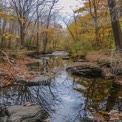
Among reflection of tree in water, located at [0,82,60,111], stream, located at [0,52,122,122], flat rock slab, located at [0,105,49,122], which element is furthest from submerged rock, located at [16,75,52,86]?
flat rock slab, located at [0,105,49,122]

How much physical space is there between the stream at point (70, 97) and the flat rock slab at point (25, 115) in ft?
1.34

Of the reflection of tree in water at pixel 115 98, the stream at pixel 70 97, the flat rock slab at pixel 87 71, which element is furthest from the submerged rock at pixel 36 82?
the flat rock slab at pixel 87 71

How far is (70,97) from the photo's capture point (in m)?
8.08

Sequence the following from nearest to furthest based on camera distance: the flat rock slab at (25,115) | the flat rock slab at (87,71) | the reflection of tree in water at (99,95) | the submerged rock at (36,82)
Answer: the flat rock slab at (25,115), the reflection of tree in water at (99,95), the submerged rock at (36,82), the flat rock slab at (87,71)

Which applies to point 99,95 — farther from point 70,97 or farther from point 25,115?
point 25,115

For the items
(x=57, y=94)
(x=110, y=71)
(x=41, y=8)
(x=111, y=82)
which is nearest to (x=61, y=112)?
(x=57, y=94)

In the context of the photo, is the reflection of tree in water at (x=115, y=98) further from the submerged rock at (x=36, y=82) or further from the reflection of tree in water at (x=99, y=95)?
the submerged rock at (x=36, y=82)

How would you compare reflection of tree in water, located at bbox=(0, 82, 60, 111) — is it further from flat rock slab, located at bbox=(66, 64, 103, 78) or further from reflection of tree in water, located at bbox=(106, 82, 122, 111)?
flat rock slab, located at bbox=(66, 64, 103, 78)

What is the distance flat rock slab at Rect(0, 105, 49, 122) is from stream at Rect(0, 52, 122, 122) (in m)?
0.41

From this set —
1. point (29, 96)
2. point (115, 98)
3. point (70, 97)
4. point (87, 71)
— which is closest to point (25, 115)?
point (29, 96)

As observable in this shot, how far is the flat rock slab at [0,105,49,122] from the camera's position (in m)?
5.24

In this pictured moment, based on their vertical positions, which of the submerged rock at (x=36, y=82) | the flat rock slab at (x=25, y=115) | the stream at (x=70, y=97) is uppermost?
the submerged rock at (x=36, y=82)

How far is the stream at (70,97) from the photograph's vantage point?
20.9ft

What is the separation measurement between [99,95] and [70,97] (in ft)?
3.81
